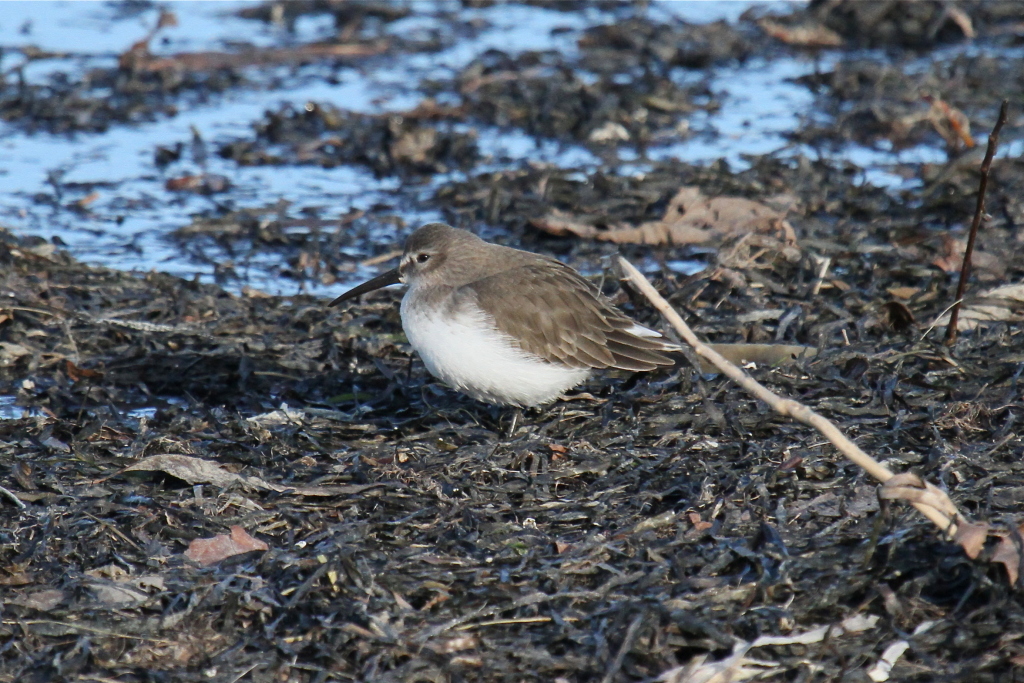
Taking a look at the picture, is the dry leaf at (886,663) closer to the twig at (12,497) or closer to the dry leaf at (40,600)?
the dry leaf at (40,600)

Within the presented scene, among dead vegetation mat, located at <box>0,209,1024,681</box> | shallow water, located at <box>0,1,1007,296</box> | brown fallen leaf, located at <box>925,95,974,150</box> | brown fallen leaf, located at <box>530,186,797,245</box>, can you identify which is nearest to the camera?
dead vegetation mat, located at <box>0,209,1024,681</box>

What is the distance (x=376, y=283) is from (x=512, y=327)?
945mm

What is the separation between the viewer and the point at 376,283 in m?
5.24

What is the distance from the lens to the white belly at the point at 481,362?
14.6 feet

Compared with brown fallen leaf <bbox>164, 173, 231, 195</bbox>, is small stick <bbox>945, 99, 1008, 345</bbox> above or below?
above

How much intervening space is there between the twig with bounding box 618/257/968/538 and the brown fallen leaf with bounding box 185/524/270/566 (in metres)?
1.43

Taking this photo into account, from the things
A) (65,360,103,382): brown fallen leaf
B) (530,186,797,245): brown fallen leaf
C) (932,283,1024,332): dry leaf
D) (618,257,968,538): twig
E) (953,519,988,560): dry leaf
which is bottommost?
(65,360,103,382): brown fallen leaf

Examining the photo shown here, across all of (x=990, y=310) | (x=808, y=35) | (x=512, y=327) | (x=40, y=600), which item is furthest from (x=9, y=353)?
(x=808, y=35)

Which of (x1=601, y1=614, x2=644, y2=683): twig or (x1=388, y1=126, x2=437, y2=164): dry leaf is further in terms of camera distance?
(x1=388, y1=126, x2=437, y2=164): dry leaf

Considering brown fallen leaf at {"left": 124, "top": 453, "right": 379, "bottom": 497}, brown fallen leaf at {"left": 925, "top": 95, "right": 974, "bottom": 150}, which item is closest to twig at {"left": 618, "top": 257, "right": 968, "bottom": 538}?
brown fallen leaf at {"left": 124, "top": 453, "right": 379, "bottom": 497}

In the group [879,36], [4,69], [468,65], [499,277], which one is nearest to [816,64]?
[879,36]

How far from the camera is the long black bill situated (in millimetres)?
5152

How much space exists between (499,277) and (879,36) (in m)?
6.63

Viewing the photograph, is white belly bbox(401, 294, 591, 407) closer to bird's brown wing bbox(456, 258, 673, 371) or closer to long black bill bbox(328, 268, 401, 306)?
bird's brown wing bbox(456, 258, 673, 371)
